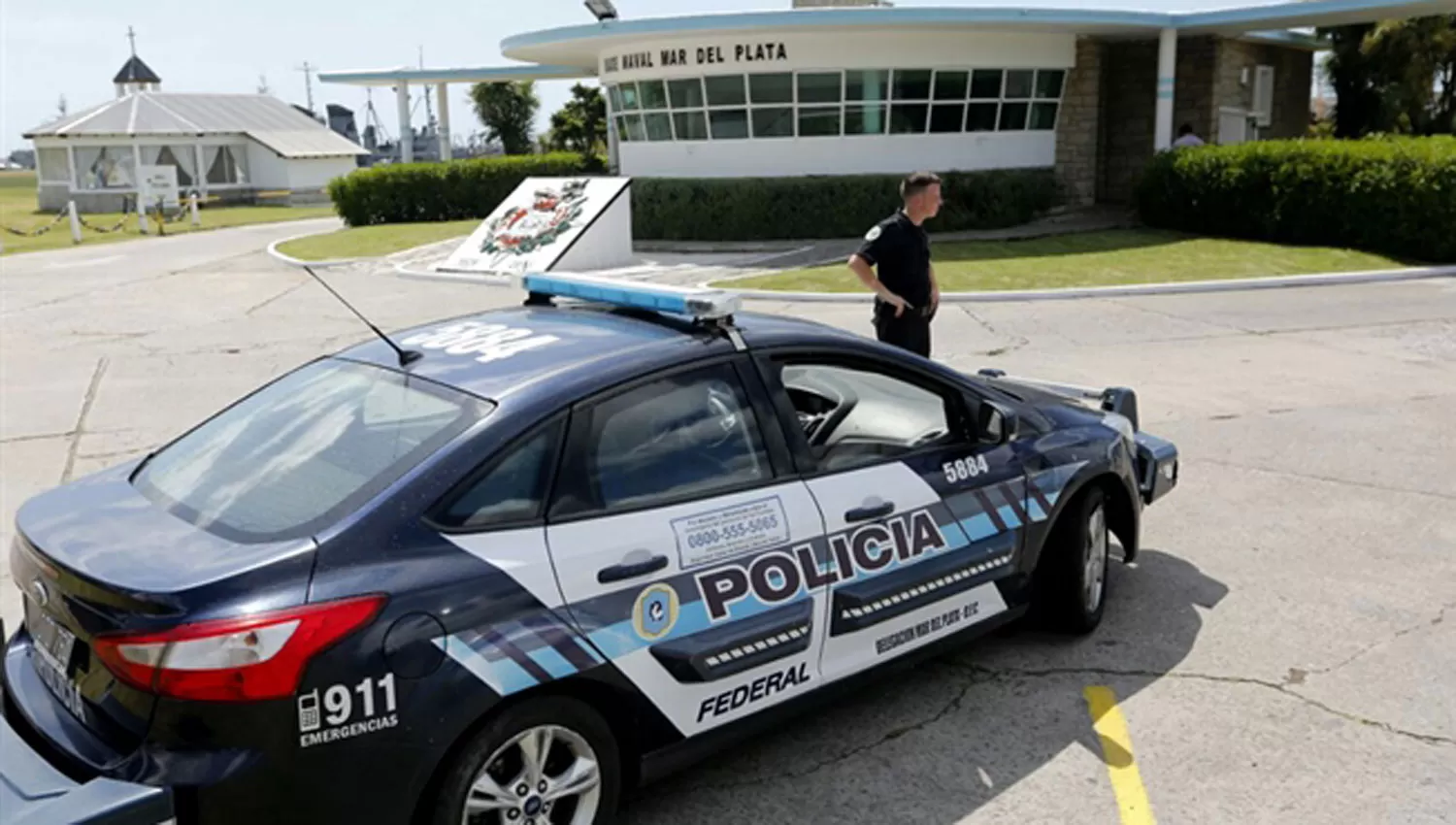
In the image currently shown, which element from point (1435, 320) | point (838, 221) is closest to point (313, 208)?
point (838, 221)

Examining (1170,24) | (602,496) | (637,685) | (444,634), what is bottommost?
(637,685)

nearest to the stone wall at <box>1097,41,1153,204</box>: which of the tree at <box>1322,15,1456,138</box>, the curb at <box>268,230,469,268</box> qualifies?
the tree at <box>1322,15,1456,138</box>

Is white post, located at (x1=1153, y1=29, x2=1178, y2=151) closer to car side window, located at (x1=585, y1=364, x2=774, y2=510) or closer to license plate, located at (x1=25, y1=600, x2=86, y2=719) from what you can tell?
car side window, located at (x1=585, y1=364, x2=774, y2=510)

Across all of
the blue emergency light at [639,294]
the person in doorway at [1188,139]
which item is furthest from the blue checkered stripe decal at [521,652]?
the person in doorway at [1188,139]

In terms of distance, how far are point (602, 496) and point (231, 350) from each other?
10.3 meters

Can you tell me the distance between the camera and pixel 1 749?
2.86m

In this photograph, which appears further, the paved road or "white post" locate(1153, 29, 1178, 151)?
"white post" locate(1153, 29, 1178, 151)

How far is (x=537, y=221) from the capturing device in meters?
20.3

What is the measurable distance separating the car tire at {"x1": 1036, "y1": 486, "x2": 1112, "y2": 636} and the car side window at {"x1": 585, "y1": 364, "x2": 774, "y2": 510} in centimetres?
155

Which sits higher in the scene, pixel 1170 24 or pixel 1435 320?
pixel 1170 24

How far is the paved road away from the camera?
3723 millimetres

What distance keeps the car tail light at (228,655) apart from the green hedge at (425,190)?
92.1 ft

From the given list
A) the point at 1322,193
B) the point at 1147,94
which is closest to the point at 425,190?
the point at 1147,94

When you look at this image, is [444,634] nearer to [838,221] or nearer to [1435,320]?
[1435,320]
